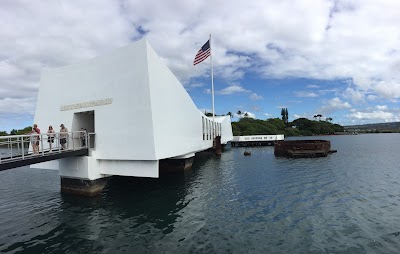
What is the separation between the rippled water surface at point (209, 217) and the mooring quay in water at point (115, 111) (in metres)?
1.80

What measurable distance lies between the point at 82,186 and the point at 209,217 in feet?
28.0

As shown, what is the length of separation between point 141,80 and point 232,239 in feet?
30.7

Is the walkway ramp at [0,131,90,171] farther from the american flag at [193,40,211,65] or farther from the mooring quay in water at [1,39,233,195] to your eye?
the american flag at [193,40,211,65]

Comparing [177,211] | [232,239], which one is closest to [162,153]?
[177,211]

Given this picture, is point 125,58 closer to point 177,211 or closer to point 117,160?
point 117,160

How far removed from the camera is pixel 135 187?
61.4 ft

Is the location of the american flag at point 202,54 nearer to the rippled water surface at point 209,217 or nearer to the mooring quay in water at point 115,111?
the mooring quay in water at point 115,111

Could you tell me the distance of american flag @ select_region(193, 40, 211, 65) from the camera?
29881mm

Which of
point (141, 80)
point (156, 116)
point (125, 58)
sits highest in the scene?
point (125, 58)

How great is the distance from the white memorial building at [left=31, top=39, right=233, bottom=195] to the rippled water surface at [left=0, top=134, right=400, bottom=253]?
2.02 meters

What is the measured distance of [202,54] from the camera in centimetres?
3045

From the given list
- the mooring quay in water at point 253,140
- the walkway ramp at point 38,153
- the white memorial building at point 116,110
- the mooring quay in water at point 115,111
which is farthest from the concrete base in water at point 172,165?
the mooring quay in water at point 253,140


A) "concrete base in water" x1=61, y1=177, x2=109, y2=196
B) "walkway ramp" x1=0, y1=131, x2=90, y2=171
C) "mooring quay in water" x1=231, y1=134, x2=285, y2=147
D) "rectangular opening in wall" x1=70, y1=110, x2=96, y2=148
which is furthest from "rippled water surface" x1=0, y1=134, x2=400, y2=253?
"mooring quay in water" x1=231, y1=134, x2=285, y2=147

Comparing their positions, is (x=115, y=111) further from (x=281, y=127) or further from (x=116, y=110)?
(x=281, y=127)
